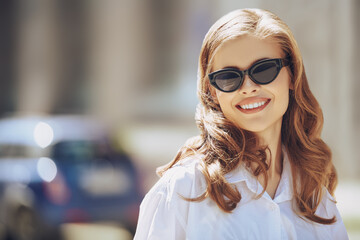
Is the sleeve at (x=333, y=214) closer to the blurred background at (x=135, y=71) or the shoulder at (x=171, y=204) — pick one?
the shoulder at (x=171, y=204)

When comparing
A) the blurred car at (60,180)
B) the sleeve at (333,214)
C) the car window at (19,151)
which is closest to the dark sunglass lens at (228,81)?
the sleeve at (333,214)

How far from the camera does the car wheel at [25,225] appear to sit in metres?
5.71

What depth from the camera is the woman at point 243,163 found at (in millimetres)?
1580

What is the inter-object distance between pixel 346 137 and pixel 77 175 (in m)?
5.54

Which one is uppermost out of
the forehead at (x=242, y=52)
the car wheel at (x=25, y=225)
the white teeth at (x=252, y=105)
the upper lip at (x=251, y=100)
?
the forehead at (x=242, y=52)

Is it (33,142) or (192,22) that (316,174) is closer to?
(33,142)

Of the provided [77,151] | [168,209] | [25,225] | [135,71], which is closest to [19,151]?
[77,151]

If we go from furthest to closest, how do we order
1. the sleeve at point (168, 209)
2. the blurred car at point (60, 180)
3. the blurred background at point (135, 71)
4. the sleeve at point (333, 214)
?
the blurred background at point (135, 71) → the blurred car at point (60, 180) → the sleeve at point (333, 214) → the sleeve at point (168, 209)

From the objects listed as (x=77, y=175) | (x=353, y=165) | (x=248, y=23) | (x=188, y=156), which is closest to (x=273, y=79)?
(x=248, y=23)

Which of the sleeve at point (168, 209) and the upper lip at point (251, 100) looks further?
the upper lip at point (251, 100)

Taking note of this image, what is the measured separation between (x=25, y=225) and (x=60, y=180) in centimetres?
70

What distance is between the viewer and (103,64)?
64.1 feet

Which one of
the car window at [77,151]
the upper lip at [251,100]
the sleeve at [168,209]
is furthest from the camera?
the car window at [77,151]

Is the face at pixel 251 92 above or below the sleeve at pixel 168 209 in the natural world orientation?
above
